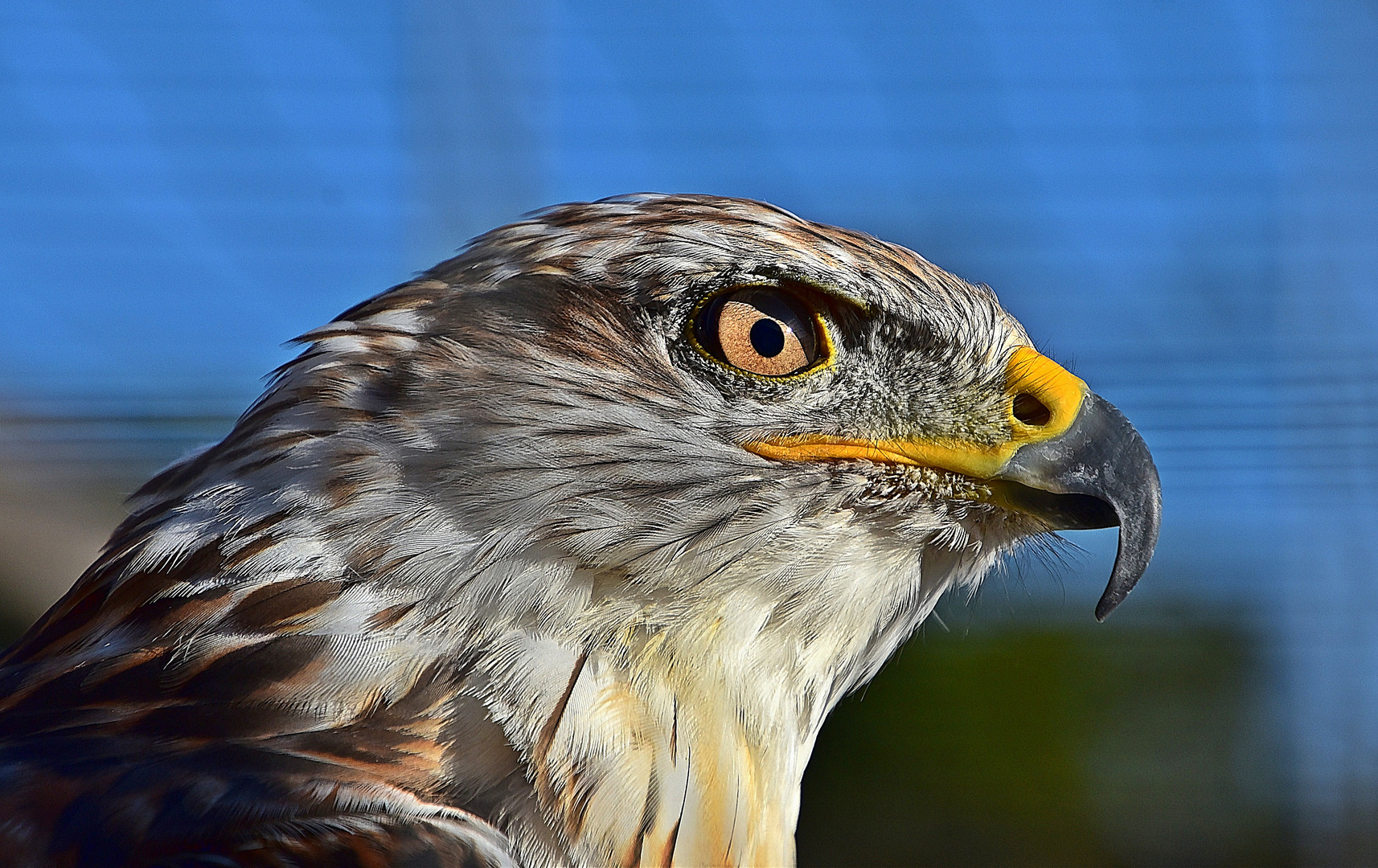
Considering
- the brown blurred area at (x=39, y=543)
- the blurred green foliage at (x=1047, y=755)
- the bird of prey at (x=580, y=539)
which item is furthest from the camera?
the blurred green foliage at (x=1047, y=755)

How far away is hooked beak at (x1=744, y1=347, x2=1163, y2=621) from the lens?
Answer: 1.64 metres

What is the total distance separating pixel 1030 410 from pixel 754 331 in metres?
0.41

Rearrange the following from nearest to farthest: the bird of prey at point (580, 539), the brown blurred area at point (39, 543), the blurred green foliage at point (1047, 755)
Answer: the bird of prey at point (580, 539)
the brown blurred area at point (39, 543)
the blurred green foliage at point (1047, 755)

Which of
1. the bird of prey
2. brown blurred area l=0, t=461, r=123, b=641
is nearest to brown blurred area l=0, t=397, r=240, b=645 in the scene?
brown blurred area l=0, t=461, r=123, b=641

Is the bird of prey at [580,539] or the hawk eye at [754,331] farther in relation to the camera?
the hawk eye at [754,331]

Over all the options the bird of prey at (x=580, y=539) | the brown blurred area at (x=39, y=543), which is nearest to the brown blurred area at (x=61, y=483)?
the brown blurred area at (x=39, y=543)

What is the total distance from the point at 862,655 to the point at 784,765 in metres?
0.21

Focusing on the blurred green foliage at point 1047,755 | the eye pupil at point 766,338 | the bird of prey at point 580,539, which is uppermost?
the eye pupil at point 766,338

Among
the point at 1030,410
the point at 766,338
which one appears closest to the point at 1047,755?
the point at 1030,410

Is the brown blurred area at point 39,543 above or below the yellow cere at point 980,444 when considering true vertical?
below

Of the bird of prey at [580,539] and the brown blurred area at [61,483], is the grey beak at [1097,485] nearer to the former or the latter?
the bird of prey at [580,539]

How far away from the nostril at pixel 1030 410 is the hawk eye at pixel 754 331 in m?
0.30

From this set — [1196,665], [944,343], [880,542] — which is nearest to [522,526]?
[880,542]

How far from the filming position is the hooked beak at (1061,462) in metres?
1.64
